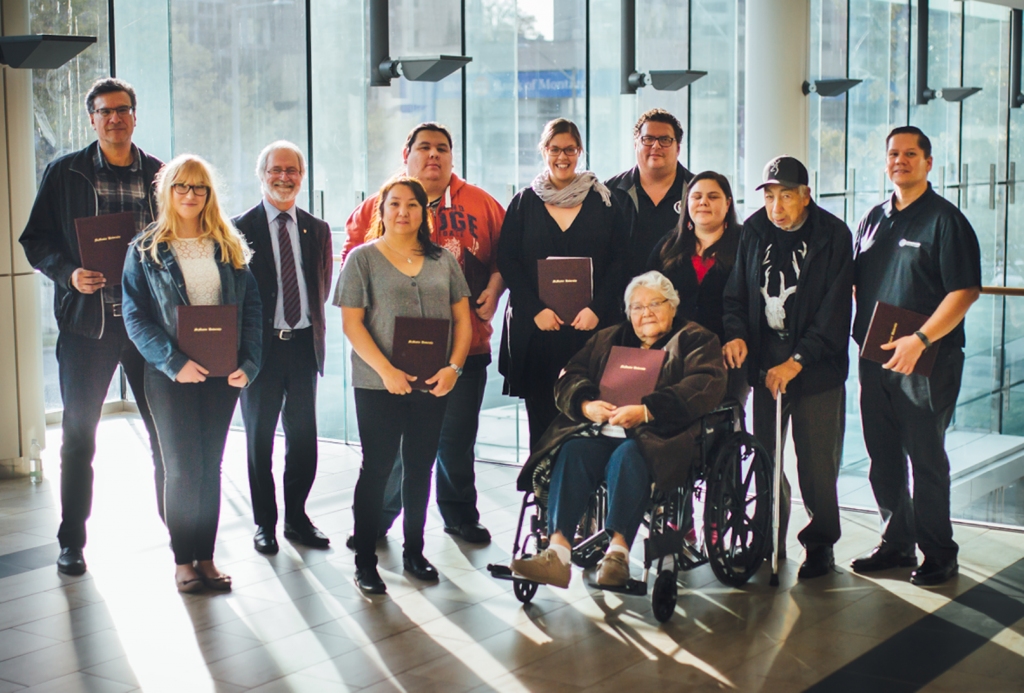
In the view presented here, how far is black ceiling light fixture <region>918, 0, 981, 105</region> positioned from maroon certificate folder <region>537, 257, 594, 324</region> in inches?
297

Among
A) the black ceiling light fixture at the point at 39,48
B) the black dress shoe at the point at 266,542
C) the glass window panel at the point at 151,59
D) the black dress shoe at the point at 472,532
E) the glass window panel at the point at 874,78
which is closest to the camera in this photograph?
the black dress shoe at the point at 266,542

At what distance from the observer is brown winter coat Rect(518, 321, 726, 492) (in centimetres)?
382

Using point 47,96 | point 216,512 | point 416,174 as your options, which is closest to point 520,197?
point 416,174

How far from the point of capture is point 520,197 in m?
4.62

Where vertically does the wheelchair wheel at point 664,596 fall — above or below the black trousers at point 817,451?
below

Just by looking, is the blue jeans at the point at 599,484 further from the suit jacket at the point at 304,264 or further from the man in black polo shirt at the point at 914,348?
the suit jacket at the point at 304,264

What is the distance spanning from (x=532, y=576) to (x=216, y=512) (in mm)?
1262

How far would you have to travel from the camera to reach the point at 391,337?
4090mm

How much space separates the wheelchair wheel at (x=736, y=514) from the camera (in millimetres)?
3984

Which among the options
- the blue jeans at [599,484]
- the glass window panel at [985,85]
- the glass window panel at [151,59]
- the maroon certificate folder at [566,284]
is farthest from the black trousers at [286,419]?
the glass window panel at [985,85]

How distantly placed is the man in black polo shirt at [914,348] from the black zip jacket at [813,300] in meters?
0.14

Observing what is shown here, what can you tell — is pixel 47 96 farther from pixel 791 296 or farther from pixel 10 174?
pixel 791 296

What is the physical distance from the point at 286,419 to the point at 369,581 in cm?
92

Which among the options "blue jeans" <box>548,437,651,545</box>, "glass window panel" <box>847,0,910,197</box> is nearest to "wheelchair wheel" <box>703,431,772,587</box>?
"blue jeans" <box>548,437,651,545</box>
